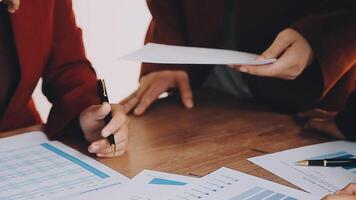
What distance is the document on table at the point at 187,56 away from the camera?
2.87ft

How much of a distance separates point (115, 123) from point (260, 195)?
1.05ft

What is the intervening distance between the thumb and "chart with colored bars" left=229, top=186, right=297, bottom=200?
1.04ft

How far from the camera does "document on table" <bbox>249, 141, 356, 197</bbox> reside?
812mm

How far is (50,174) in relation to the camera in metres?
0.84

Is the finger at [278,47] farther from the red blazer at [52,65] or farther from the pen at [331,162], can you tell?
the red blazer at [52,65]

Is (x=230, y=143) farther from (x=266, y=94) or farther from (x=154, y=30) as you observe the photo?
(x=154, y=30)

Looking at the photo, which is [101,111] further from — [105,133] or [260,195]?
[260,195]

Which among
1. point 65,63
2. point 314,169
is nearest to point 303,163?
point 314,169

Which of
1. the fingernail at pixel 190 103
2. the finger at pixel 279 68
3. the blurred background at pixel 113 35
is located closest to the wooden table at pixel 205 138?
the fingernail at pixel 190 103

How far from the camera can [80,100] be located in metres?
1.07

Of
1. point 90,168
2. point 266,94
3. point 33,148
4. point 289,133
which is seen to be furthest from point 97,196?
point 266,94

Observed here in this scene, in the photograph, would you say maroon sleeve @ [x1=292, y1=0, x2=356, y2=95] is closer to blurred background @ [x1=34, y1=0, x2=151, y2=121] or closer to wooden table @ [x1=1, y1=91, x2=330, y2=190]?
wooden table @ [x1=1, y1=91, x2=330, y2=190]

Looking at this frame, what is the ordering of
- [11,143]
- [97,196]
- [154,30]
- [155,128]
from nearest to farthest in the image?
[97,196] < [11,143] < [155,128] < [154,30]

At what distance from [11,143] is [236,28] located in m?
0.58
